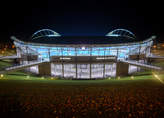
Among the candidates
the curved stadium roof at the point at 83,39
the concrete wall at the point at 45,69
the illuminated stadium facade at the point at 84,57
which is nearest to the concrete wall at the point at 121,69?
the illuminated stadium facade at the point at 84,57

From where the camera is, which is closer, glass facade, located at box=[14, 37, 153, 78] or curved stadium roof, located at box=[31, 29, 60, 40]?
glass facade, located at box=[14, 37, 153, 78]

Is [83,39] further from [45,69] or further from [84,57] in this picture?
[45,69]

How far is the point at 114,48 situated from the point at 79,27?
142ft

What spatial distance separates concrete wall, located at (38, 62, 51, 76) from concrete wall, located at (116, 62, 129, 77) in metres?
15.7

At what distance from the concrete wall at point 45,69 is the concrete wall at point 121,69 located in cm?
1571

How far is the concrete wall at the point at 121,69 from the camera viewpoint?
25.4 meters

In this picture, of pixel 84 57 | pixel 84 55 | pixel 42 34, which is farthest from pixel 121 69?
pixel 42 34

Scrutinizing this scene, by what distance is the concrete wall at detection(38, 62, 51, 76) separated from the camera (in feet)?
83.5

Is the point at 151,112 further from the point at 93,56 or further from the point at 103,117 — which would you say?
the point at 93,56

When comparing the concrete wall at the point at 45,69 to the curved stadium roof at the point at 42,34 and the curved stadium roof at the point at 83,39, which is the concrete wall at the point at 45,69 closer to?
the curved stadium roof at the point at 83,39

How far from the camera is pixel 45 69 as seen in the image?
84.2ft

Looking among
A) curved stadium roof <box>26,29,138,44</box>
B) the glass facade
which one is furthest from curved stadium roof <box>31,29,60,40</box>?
the glass facade

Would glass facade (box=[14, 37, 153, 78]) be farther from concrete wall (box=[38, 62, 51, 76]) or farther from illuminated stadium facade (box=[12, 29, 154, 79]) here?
concrete wall (box=[38, 62, 51, 76])

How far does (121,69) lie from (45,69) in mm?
17490
